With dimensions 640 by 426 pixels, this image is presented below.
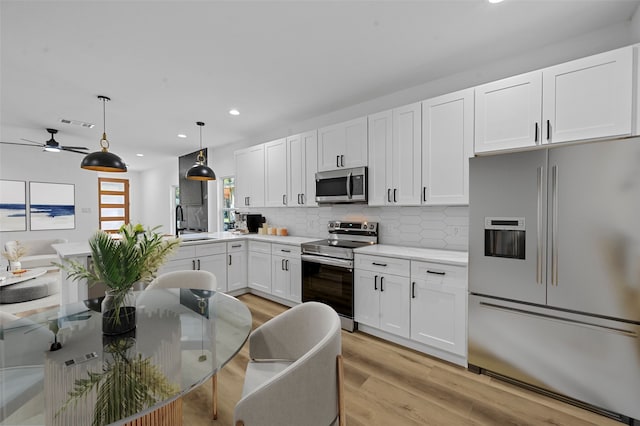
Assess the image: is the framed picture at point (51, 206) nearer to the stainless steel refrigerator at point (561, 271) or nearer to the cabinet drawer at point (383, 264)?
the cabinet drawer at point (383, 264)

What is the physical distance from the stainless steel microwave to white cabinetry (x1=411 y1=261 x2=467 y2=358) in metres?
1.08

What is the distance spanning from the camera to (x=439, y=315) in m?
2.43

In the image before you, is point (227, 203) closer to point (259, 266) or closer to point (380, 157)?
point (259, 266)

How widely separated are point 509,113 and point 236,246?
12.3 ft

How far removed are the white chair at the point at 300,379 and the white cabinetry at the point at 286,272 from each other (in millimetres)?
2046

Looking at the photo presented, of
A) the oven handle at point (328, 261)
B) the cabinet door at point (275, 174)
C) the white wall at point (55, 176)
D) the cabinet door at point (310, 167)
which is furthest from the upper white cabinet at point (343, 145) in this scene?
the white wall at point (55, 176)

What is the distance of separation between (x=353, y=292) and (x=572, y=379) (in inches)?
69.8

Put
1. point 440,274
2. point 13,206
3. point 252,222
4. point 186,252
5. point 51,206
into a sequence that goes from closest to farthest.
Result: 1. point 440,274
2. point 186,252
3. point 252,222
4. point 13,206
5. point 51,206

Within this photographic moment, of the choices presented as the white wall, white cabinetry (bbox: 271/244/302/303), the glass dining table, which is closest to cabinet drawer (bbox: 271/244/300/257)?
white cabinetry (bbox: 271/244/302/303)

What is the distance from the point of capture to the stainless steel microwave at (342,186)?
322cm

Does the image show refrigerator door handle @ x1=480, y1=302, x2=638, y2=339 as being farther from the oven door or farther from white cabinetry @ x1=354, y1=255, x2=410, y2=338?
the oven door

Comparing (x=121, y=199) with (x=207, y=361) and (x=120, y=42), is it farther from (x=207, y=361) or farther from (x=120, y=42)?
(x=207, y=361)

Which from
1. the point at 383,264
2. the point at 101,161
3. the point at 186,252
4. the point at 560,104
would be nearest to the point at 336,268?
the point at 383,264

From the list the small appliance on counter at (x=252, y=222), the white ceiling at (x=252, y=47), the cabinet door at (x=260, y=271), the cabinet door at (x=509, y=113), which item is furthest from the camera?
the small appliance on counter at (x=252, y=222)
